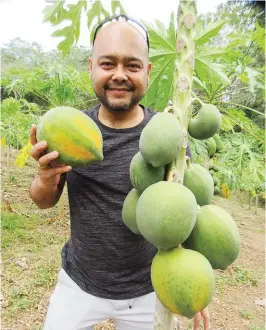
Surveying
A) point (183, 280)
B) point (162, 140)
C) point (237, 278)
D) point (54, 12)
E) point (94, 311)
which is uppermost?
point (54, 12)

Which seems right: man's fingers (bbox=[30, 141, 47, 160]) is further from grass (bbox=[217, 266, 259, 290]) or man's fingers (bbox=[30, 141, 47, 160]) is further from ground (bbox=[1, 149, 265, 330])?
grass (bbox=[217, 266, 259, 290])

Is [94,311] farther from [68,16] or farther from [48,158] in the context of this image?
[68,16]

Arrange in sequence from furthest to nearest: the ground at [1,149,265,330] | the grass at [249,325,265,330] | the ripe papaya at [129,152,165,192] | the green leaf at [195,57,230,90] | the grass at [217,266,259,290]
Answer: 1. the grass at [217,266,259,290]
2. the grass at [249,325,265,330]
3. the ground at [1,149,265,330]
4. the green leaf at [195,57,230,90]
5. the ripe papaya at [129,152,165,192]

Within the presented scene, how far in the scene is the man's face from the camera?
56.3 inches

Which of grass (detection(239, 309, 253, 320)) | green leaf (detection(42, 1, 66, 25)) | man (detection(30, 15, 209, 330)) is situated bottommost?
grass (detection(239, 309, 253, 320))

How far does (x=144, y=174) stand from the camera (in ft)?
3.07

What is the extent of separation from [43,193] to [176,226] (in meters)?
0.86

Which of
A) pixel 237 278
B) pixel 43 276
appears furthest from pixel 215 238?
pixel 237 278

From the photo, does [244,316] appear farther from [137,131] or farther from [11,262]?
[137,131]

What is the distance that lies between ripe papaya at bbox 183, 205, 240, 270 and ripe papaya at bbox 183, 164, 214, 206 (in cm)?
6

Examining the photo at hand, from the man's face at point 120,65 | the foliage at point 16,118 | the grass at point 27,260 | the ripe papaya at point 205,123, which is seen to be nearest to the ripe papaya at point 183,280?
the ripe papaya at point 205,123

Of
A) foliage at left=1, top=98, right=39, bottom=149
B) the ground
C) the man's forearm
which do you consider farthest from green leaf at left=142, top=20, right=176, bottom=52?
foliage at left=1, top=98, right=39, bottom=149

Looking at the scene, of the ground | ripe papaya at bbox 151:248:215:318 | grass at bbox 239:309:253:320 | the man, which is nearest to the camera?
ripe papaya at bbox 151:248:215:318

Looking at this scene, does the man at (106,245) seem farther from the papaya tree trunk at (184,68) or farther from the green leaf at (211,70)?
the papaya tree trunk at (184,68)
